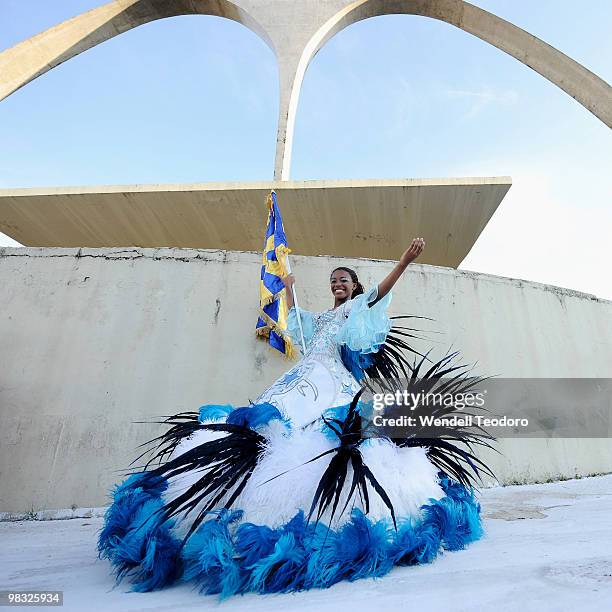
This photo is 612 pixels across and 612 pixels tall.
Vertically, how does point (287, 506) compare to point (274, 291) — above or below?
below

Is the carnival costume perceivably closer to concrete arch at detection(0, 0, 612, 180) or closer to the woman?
the woman

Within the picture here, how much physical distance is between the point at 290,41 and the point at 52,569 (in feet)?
34.1

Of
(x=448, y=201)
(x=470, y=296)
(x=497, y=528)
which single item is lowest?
(x=497, y=528)

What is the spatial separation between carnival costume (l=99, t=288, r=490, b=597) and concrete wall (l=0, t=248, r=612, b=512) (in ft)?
5.53

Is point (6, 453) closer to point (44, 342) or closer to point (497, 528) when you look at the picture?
point (44, 342)

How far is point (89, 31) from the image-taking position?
917 centimetres

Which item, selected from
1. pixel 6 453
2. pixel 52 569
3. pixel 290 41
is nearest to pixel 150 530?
pixel 52 569

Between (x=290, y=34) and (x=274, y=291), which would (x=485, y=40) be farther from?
(x=274, y=291)

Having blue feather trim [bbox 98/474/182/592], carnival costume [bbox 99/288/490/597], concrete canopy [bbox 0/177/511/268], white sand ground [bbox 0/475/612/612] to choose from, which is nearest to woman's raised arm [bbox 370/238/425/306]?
carnival costume [bbox 99/288/490/597]

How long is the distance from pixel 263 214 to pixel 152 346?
129 inches

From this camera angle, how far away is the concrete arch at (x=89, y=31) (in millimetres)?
8261

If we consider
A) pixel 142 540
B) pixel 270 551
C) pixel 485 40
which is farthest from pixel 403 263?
pixel 485 40

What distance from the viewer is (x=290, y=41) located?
9.30 metres

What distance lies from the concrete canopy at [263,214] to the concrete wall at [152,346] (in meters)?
2.10
